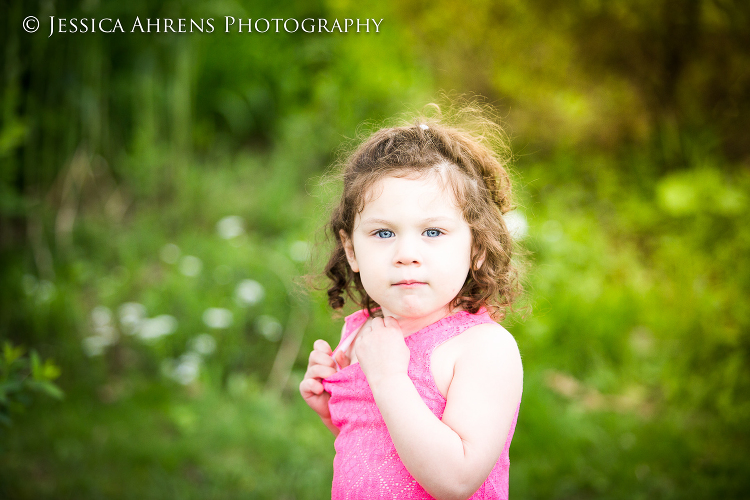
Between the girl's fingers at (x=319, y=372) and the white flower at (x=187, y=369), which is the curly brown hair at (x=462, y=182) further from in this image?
the white flower at (x=187, y=369)

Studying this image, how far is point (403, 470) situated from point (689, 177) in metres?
3.47

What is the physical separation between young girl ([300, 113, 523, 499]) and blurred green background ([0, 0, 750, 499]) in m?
0.70

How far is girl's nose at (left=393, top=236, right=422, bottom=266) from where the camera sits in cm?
119

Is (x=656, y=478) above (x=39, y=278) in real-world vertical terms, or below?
below

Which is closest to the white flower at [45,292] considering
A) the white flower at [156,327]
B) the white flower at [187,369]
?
the white flower at [156,327]

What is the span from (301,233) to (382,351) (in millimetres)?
2894

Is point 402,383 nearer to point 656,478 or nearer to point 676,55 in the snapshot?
point 656,478

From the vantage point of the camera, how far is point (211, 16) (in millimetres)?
4652

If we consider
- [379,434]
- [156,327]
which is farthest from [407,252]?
[156,327]

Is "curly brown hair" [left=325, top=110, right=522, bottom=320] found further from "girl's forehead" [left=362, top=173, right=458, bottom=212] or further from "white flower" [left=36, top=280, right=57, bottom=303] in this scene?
"white flower" [left=36, top=280, right=57, bottom=303]

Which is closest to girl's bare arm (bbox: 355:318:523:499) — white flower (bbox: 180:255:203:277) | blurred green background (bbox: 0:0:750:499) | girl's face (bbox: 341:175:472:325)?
girl's face (bbox: 341:175:472:325)

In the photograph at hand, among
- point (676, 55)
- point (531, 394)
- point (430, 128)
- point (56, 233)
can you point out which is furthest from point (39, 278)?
point (676, 55)

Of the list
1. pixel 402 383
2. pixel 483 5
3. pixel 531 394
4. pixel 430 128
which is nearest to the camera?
pixel 402 383

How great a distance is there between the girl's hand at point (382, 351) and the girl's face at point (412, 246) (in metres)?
0.04
